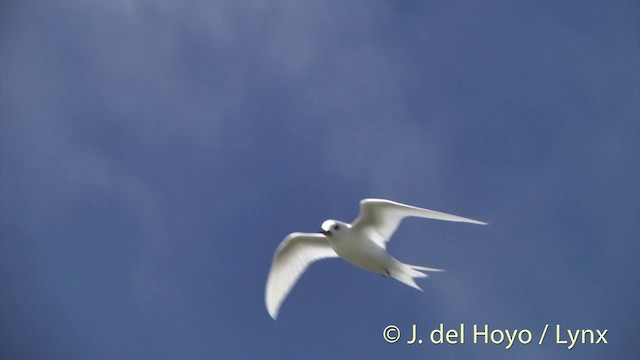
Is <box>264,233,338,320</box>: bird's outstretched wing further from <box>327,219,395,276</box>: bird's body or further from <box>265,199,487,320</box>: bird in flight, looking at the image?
<box>327,219,395,276</box>: bird's body

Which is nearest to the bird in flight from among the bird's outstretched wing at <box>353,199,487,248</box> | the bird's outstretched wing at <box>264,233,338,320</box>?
the bird's outstretched wing at <box>353,199,487,248</box>

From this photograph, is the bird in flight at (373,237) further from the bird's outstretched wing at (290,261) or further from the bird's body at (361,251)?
the bird's outstretched wing at (290,261)

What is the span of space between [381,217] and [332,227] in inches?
28.4

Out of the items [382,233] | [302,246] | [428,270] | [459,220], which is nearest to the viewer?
[459,220]

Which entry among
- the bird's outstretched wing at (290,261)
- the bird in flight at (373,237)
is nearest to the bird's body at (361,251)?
the bird in flight at (373,237)

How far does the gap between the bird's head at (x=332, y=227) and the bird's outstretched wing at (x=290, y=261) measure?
2.48 ft

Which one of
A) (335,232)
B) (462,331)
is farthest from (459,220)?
(462,331)

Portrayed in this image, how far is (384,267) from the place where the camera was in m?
10.2

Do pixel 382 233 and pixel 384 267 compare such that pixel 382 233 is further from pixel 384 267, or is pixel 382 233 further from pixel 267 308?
pixel 267 308

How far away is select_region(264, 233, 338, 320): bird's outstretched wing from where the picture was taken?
1100 cm

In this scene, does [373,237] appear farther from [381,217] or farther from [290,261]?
[290,261]

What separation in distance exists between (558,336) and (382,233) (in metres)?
3.45

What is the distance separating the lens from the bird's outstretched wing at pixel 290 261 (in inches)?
433

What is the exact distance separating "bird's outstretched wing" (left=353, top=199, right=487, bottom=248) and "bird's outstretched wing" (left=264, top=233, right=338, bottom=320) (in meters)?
0.89
